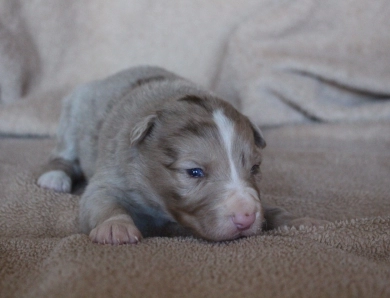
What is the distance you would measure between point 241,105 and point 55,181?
2.20 meters

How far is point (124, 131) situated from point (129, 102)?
30 centimetres

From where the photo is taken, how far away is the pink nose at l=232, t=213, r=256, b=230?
2.02m

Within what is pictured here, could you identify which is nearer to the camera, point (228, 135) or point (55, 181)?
point (228, 135)

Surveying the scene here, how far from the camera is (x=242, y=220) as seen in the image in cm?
201

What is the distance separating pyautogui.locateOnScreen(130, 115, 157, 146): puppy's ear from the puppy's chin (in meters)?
0.55

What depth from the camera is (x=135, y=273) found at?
1.63m

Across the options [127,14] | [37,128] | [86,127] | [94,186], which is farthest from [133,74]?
[127,14]

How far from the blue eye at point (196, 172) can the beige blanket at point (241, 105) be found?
0.34 m

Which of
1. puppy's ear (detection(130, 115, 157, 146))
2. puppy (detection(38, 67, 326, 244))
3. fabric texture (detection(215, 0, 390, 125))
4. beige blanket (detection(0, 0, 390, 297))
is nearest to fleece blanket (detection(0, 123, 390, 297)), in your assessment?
beige blanket (detection(0, 0, 390, 297))

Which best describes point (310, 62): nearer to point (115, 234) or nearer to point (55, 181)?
point (55, 181)

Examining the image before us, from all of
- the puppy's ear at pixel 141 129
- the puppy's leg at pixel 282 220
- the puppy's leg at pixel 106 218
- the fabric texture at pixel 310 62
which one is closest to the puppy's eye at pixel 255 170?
the puppy's leg at pixel 282 220

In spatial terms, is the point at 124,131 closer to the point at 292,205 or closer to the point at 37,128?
the point at 292,205

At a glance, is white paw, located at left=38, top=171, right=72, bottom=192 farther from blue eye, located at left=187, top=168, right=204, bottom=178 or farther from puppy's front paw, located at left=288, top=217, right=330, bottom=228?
puppy's front paw, located at left=288, top=217, right=330, bottom=228

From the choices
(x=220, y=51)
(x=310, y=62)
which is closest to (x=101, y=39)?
(x=220, y=51)
